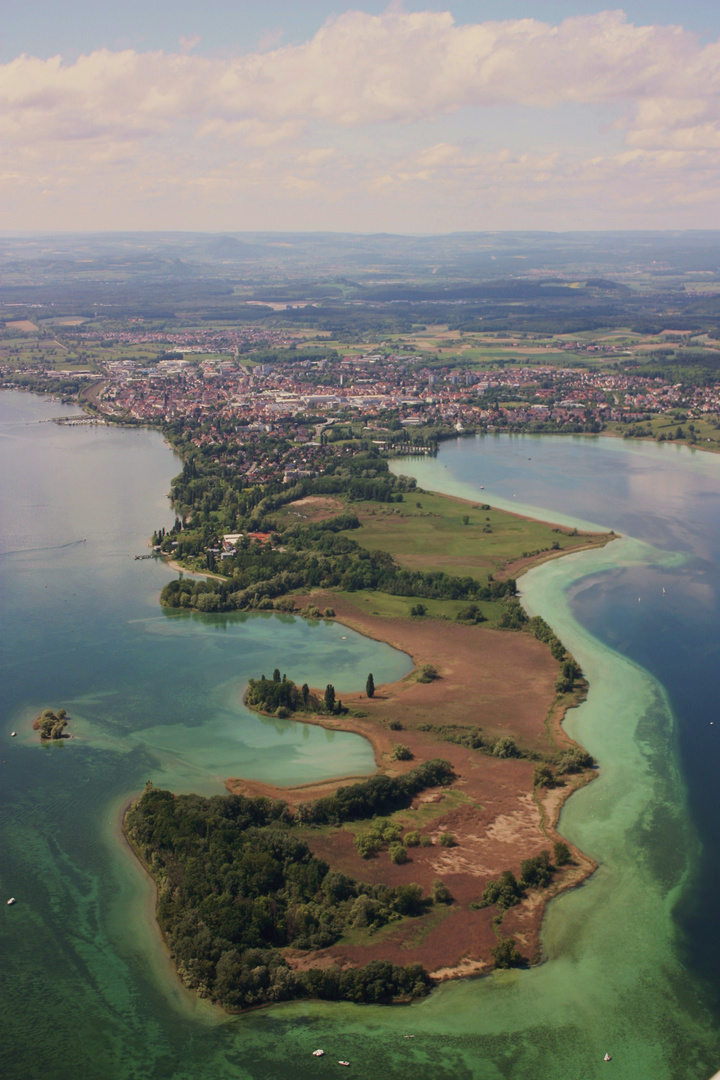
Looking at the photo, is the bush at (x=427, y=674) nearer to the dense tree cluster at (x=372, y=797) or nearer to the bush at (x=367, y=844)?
the dense tree cluster at (x=372, y=797)

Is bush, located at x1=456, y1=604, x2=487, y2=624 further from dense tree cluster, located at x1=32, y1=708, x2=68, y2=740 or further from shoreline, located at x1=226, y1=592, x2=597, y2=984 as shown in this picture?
dense tree cluster, located at x1=32, y1=708, x2=68, y2=740

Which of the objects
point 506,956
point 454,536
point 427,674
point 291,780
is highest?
point 454,536

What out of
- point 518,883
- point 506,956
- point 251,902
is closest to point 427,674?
point 518,883

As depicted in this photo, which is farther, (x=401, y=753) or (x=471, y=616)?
(x=471, y=616)

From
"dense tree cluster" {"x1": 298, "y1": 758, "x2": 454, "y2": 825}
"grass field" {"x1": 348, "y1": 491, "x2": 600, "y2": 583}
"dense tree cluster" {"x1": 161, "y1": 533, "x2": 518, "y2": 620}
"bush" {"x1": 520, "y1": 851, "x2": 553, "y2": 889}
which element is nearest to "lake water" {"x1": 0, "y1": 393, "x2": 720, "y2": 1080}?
"bush" {"x1": 520, "y1": 851, "x2": 553, "y2": 889}

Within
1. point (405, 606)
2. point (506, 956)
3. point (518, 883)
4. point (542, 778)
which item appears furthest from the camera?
point (405, 606)

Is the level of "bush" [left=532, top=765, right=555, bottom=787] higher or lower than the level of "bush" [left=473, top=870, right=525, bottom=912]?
higher

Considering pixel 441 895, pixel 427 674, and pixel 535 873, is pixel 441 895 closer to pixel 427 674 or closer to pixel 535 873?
pixel 535 873

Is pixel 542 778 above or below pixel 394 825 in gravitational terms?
above
